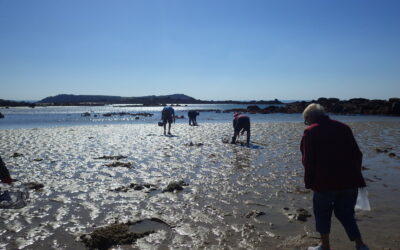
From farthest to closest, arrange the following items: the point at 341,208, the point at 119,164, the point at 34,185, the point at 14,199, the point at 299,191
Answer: the point at 119,164 < the point at 34,185 < the point at 299,191 < the point at 14,199 < the point at 341,208

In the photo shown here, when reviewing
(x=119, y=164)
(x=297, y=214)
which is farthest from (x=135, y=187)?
(x=297, y=214)

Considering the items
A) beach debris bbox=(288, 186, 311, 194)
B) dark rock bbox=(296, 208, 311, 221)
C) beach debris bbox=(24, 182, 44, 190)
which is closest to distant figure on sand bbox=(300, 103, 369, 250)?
dark rock bbox=(296, 208, 311, 221)

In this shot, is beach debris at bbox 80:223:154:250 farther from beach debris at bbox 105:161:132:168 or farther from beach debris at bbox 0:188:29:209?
beach debris at bbox 105:161:132:168

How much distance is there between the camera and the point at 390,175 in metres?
8.55

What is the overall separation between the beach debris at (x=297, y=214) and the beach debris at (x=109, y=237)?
94.2 inches

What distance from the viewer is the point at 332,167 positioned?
3.79 meters

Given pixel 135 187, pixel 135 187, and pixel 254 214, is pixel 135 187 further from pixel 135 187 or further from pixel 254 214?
pixel 254 214

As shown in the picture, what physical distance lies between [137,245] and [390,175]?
23.6 ft

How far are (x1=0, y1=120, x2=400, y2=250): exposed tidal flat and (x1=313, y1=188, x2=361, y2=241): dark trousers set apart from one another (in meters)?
0.56

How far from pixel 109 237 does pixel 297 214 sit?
3098 millimetres

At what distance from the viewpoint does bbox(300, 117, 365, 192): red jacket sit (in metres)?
3.77

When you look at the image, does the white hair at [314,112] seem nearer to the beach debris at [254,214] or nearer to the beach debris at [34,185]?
the beach debris at [254,214]

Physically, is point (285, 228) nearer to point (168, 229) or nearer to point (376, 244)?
point (376, 244)

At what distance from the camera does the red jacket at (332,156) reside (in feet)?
12.4
